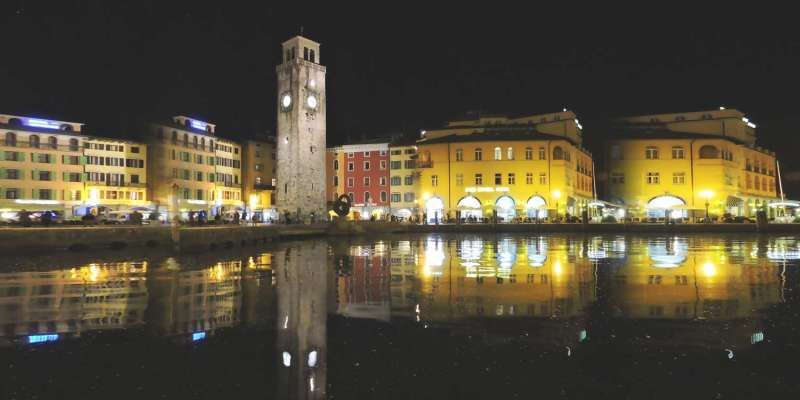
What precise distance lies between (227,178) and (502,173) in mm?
39037

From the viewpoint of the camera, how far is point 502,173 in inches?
2628

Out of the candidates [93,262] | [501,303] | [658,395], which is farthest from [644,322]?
[93,262]

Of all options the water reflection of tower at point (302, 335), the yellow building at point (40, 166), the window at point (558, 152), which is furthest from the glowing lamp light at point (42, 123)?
the water reflection of tower at point (302, 335)

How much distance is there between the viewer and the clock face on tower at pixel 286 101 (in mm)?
74688

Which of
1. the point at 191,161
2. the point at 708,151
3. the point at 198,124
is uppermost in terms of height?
the point at 198,124

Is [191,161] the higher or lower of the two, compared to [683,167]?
higher

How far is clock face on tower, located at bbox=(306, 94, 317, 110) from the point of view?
247 feet

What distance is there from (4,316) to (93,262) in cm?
1360

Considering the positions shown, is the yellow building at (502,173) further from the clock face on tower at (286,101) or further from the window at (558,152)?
the clock face on tower at (286,101)

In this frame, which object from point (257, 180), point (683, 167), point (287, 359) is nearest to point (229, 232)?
point (287, 359)

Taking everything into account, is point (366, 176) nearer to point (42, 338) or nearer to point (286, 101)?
point (286, 101)

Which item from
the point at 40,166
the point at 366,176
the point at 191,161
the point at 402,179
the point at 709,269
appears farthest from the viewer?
the point at 366,176

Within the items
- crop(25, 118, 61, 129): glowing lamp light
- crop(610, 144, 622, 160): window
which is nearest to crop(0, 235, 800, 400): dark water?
crop(25, 118, 61, 129): glowing lamp light

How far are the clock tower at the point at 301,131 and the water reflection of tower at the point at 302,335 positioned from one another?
58345 mm
